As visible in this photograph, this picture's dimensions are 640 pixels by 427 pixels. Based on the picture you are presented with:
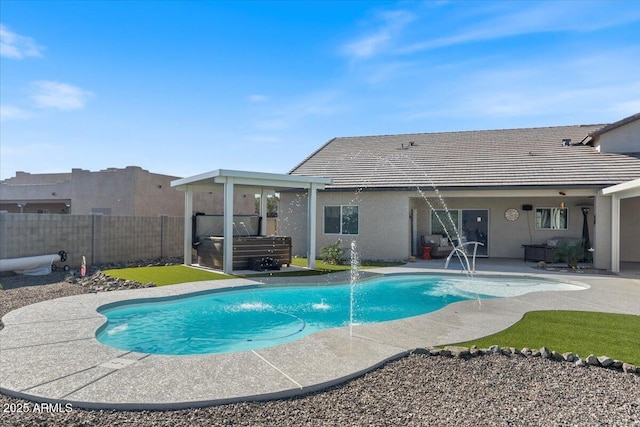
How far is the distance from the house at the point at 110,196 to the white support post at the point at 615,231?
72.1 feet

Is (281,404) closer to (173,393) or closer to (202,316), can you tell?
(173,393)

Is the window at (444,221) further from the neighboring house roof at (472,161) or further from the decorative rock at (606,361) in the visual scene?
the decorative rock at (606,361)

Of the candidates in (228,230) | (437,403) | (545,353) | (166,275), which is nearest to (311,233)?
(228,230)

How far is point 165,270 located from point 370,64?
30.5ft

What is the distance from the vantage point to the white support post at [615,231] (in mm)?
13148

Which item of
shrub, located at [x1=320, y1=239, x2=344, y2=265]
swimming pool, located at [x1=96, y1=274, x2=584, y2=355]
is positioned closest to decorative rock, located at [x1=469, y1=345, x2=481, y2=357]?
swimming pool, located at [x1=96, y1=274, x2=584, y2=355]

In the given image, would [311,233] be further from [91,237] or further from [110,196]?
[110,196]

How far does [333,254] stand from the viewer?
15.7m

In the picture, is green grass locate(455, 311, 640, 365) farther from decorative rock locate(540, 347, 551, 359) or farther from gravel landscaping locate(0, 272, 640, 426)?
gravel landscaping locate(0, 272, 640, 426)

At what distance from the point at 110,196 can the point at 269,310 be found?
21.2 m

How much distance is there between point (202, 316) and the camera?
7789 millimetres

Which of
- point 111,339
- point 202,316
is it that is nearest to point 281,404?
point 111,339

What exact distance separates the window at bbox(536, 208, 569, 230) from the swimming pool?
6431 mm

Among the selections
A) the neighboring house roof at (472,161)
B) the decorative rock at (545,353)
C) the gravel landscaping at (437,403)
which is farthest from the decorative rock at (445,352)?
the neighboring house roof at (472,161)
